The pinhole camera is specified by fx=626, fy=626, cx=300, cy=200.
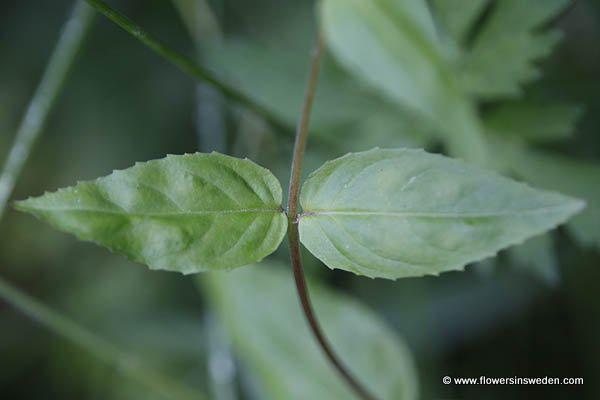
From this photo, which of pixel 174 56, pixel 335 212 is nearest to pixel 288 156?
pixel 174 56

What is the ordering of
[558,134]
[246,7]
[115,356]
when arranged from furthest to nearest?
[246,7] → [115,356] → [558,134]

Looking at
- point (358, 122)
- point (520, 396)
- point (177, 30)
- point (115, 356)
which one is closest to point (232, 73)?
point (358, 122)

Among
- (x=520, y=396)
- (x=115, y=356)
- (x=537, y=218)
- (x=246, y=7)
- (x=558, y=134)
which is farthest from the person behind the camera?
(x=246, y=7)

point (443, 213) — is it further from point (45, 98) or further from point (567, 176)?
point (45, 98)

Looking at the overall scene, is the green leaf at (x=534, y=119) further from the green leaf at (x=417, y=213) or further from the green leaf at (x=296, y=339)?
the green leaf at (x=417, y=213)

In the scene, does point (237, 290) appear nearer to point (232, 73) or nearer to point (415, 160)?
point (232, 73)

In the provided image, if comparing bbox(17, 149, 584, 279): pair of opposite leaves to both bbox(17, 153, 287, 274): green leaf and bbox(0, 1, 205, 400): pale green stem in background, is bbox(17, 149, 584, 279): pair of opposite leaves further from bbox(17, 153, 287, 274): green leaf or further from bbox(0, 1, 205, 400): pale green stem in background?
bbox(0, 1, 205, 400): pale green stem in background
